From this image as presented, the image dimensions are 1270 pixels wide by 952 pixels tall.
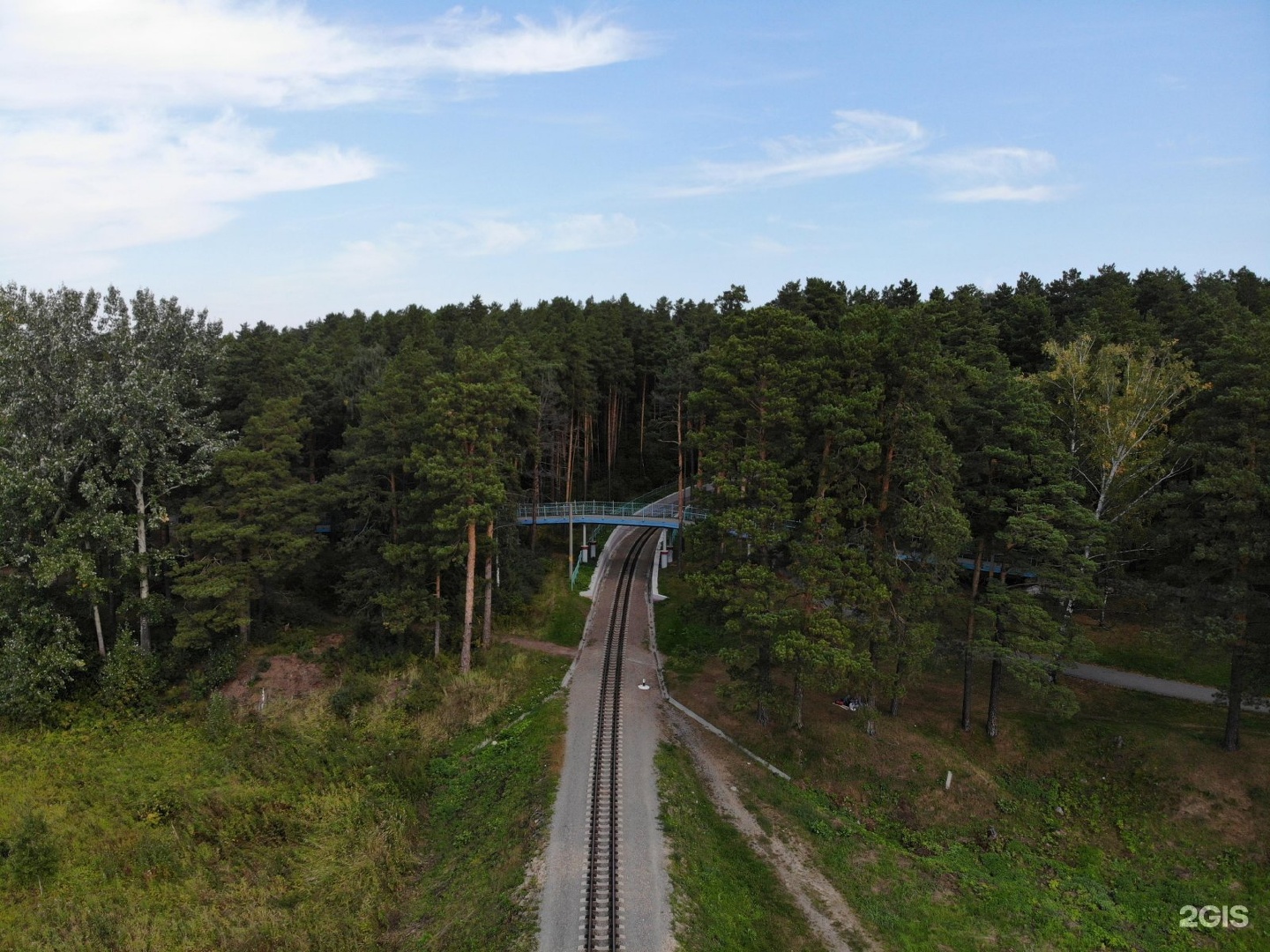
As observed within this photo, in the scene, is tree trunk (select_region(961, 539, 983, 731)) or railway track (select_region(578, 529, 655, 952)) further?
tree trunk (select_region(961, 539, 983, 731))

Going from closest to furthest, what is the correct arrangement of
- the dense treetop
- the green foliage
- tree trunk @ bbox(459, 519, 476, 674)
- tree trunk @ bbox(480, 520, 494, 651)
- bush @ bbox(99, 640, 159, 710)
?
the dense treetop
bush @ bbox(99, 640, 159, 710)
tree trunk @ bbox(459, 519, 476, 674)
the green foliage
tree trunk @ bbox(480, 520, 494, 651)

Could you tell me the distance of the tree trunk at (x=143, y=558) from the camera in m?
31.2

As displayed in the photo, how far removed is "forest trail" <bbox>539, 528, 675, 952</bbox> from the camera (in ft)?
52.6

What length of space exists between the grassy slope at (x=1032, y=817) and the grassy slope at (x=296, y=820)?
29.3 ft

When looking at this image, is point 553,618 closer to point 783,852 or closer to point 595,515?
point 595,515

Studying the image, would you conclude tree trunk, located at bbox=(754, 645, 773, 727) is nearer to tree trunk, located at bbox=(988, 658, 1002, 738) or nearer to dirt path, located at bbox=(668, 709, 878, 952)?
dirt path, located at bbox=(668, 709, 878, 952)

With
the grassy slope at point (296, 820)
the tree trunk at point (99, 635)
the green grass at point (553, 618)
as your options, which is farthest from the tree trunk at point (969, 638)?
the tree trunk at point (99, 635)

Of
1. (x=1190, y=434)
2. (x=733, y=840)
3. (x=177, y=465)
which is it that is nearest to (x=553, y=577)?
(x=177, y=465)

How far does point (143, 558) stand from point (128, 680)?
546cm

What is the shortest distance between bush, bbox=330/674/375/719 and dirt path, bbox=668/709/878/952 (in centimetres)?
1374

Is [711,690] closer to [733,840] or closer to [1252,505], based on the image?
[733,840]

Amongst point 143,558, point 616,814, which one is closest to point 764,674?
point 616,814

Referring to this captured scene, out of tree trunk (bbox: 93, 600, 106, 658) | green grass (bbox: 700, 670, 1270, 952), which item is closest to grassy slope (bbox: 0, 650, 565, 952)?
tree trunk (bbox: 93, 600, 106, 658)

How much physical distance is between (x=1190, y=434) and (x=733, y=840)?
22.0 metres
